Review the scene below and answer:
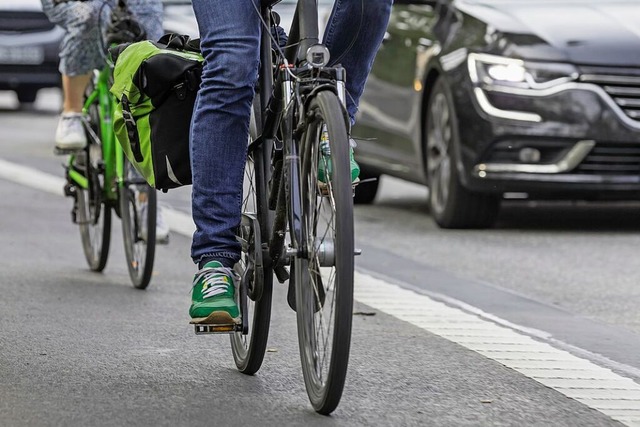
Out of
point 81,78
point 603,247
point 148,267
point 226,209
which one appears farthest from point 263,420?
point 603,247

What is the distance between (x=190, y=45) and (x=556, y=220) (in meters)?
5.10

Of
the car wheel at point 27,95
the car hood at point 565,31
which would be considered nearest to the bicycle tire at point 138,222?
the car hood at point 565,31

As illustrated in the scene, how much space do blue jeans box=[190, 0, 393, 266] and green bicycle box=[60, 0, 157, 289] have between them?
218 cm

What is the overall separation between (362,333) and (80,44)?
225cm

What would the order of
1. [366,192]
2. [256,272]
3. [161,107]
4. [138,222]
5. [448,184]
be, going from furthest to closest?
[366,192], [448,184], [138,222], [161,107], [256,272]

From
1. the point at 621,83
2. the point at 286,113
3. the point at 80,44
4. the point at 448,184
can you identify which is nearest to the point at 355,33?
the point at 286,113

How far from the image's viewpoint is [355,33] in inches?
190

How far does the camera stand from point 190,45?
5277mm

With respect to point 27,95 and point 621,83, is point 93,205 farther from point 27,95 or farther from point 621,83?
point 27,95

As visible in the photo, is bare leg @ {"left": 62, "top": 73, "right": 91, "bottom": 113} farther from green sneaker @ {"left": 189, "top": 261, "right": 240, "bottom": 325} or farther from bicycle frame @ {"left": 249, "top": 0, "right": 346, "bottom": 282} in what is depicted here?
green sneaker @ {"left": 189, "top": 261, "right": 240, "bottom": 325}

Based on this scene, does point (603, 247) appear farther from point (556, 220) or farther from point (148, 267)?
point (148, 267)

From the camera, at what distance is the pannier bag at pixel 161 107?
5047 millimetres

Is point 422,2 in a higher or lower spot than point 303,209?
lower

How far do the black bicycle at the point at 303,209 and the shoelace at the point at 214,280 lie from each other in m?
0.09
